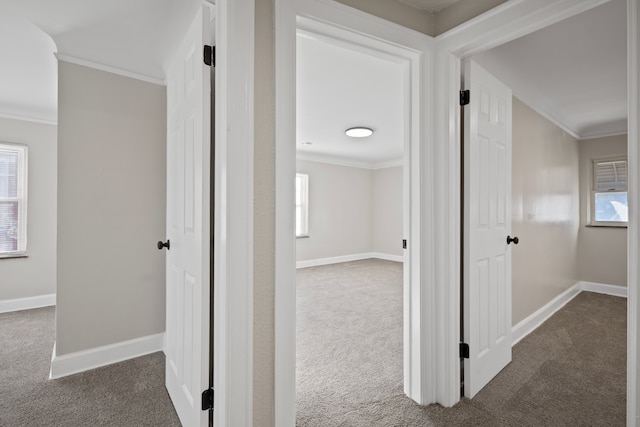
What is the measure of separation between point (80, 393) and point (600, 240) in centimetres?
624

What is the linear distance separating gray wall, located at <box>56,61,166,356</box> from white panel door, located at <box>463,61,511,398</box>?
7.91ft

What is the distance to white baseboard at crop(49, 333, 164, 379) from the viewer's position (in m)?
2.22

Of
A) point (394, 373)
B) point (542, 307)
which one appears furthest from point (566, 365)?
point (394, 373)

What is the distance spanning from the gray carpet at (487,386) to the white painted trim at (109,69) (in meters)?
2.60

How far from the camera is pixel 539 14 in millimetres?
1460

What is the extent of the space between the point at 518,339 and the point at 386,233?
4917mm

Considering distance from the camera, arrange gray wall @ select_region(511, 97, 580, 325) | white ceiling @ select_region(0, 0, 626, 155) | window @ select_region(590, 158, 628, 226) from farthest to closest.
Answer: window @ select_region(590, 158, 628, 226)
gray wall @ select_region(511, 97, 580, 325)
white ceiling @ select_region(0, 0, 626, 155)

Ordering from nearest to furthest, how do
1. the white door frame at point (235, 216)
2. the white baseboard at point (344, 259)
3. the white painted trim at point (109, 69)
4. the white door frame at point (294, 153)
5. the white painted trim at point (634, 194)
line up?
the white painted trim at point (634, 194) < the white door frame at point (235, 216) < the white door frame at point (294, 153) < the white painted trim at point (109, 69) < the white baseboard at point (344, 259)

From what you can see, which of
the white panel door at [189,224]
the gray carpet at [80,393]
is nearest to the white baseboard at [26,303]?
the gray carpet at [80,393]

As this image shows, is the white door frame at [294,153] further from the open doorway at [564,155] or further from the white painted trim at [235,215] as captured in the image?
the open doorway at [564,155]

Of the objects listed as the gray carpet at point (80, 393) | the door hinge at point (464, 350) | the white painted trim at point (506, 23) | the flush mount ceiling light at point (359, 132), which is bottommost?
the gray carpet at point (80, 393)

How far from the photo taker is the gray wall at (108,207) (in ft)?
7.56

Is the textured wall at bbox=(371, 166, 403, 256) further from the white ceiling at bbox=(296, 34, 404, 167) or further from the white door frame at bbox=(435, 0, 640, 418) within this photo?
the white door frame at bbox=(435, 0, 640, 418)

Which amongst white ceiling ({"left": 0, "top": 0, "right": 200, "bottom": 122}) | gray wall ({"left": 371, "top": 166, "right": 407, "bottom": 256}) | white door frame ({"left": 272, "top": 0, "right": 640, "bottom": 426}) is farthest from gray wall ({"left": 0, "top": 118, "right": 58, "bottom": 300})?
gray wall ({"left": 371, "top": 166, "right": 407, "bottom": 256})
